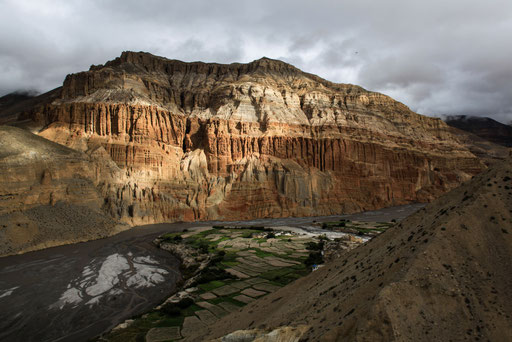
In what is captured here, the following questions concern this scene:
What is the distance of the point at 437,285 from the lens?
5.39 m

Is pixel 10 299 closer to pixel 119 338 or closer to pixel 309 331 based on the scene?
pixel 119 338

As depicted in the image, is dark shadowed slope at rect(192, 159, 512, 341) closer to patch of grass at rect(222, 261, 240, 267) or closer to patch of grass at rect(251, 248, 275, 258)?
patch of grass at rect(222, 261, 240, 267)

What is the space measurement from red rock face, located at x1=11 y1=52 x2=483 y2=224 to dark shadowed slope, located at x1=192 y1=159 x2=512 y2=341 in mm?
55151

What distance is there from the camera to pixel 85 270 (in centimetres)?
2681

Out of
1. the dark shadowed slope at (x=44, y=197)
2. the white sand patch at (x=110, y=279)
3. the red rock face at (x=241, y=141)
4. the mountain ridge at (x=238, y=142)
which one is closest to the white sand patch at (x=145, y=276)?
the white sand patch at (x=110, y=279)

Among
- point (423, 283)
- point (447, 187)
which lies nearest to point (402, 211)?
point (447, 187)

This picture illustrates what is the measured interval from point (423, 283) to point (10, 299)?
27296 mm

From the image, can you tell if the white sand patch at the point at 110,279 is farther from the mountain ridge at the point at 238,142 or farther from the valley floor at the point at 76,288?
the mountain ridge at the point at 238,142

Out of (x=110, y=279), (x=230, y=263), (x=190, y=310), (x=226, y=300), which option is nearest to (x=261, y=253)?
(x=230, y=263)

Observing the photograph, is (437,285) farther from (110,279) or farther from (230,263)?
(110,279)

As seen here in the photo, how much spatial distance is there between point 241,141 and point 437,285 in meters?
75.7

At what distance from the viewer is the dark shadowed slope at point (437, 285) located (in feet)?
16.0

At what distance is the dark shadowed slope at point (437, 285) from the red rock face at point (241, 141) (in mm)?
55151

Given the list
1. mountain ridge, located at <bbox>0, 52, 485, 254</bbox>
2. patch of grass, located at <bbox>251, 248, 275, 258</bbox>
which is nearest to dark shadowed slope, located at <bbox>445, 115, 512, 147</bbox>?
mountain ridge, located at <bbox>0, 52, 485, 254</bbox>
